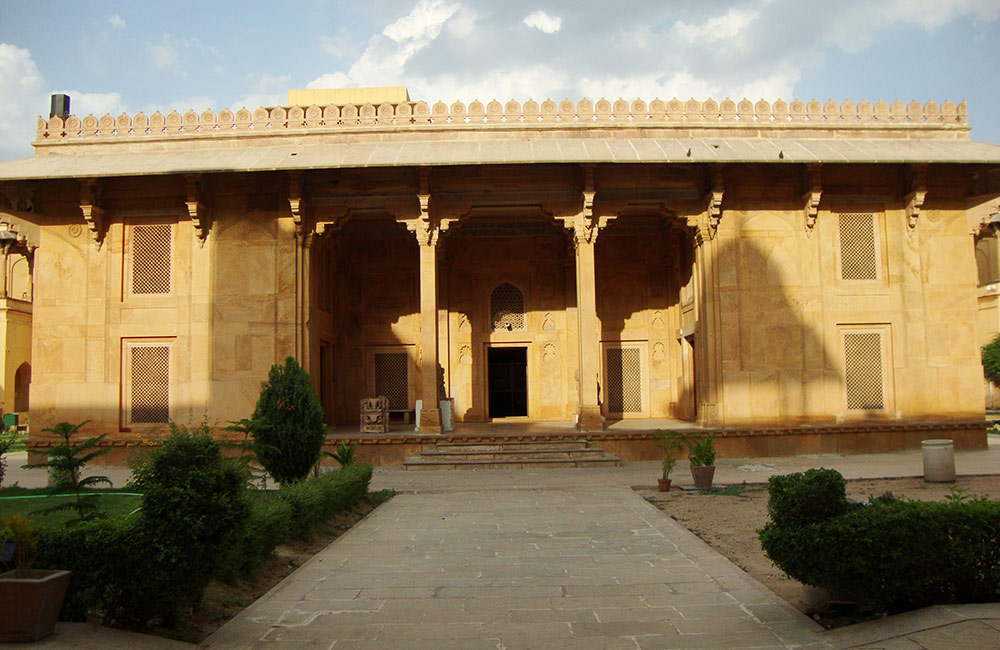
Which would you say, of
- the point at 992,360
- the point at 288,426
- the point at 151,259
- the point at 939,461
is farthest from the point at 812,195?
the point at 992,360

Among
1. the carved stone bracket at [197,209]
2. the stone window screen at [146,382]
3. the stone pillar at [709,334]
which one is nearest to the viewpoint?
the carved stone bracket at [197,209]

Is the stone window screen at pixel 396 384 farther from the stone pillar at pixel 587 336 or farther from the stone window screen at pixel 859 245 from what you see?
the stone window screen at pixel 859 245

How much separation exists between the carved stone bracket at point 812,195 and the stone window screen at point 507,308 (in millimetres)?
7232

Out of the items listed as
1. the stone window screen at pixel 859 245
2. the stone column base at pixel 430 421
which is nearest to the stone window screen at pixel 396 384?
the stone column base at pixel 430 421

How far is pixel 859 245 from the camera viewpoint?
53.7ft

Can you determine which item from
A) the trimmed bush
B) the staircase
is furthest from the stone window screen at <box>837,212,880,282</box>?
the trimmed bush

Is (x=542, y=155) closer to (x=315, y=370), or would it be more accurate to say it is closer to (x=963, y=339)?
(x=315, y=370)

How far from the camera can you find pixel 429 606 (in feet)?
19.0

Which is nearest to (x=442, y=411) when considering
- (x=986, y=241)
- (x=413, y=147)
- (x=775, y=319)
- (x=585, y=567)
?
(x=413, y=147)

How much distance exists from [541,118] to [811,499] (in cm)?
1281

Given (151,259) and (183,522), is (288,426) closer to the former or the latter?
(183,522)

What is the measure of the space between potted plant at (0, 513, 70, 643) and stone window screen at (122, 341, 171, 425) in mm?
12221

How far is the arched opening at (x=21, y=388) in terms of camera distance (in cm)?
3259

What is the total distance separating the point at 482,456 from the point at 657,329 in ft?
23.2
